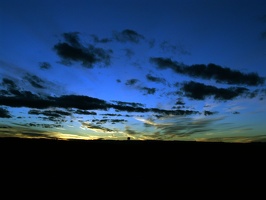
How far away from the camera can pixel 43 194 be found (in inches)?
164

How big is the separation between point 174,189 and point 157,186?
40cm

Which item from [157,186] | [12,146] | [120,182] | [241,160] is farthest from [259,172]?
[12,146]

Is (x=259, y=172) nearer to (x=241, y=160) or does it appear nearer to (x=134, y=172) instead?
(x=241, y=160)

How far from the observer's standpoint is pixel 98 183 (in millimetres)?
4602

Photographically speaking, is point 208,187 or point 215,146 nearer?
point 208,187

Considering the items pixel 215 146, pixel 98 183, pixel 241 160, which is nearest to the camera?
pixel 98 183

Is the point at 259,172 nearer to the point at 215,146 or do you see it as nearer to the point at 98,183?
the point at 215,146

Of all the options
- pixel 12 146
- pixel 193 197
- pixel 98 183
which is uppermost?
pixel 12 146

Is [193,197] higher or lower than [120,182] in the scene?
lower

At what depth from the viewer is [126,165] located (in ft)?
17.6

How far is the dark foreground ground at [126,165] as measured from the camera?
4621 mm

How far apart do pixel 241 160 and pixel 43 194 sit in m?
5.24

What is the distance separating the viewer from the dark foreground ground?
462 centimetres

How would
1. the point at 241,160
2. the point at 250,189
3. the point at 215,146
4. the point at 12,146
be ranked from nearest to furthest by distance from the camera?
the point at 250,189 → the point at 12,146 → the point at 241,160 → the point at 215,146
